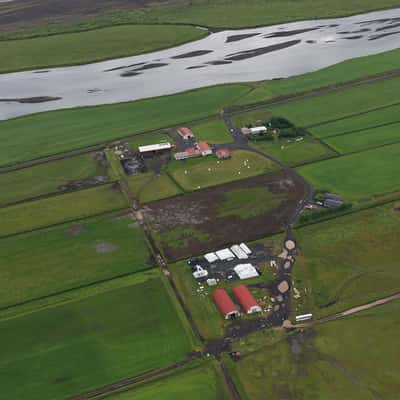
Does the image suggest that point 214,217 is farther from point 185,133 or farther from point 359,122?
point 359,122

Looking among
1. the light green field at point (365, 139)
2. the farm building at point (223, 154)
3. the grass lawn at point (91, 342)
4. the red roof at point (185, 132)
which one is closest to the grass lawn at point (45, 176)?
the red roof at point (185, 132)

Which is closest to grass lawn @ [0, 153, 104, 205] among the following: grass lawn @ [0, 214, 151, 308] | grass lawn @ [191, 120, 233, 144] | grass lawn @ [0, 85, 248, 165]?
grass lawn @ [0, 85, 248, 165]

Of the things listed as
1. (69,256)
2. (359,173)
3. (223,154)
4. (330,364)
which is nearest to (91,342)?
(69,256)

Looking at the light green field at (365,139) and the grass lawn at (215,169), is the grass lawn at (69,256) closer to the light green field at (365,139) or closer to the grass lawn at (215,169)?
the grass lawn at (215,169)

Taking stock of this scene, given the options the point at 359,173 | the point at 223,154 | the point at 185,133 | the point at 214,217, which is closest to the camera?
the point at 214,217

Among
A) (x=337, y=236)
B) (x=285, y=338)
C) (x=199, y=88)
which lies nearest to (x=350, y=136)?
(x=337, y=236)

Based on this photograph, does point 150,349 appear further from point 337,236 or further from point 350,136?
point 350,136
